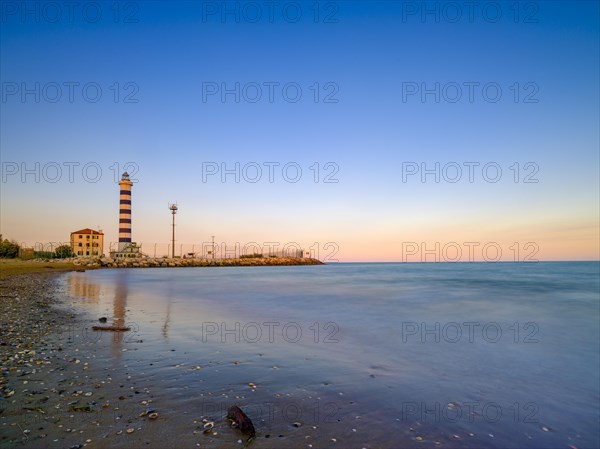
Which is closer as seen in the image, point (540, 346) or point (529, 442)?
point (529, 442)

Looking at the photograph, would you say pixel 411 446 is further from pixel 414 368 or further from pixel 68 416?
pixel 68 416

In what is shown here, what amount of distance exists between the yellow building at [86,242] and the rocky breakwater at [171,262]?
19766mm

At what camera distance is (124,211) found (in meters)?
89.4

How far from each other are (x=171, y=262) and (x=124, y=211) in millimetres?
18610

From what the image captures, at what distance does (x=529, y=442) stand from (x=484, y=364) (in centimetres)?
443

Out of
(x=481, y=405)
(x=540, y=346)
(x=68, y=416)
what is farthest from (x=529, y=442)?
(x=540, y=346)

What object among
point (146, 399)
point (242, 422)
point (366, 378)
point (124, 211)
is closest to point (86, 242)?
point (124, 211)

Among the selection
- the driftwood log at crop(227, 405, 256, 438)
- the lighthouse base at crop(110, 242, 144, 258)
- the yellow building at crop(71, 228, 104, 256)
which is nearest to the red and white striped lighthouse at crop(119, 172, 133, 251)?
the lighthouse base at crop(110, 242, 144, 258)

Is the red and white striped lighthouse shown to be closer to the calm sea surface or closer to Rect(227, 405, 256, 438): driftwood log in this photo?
the calm sea surface

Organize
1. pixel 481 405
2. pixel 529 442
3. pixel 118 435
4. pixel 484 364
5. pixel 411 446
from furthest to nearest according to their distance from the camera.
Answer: pixel 484 364 < pixel 481 405 < pixel 529 442 < pixel 411 446 < pixel 118 435

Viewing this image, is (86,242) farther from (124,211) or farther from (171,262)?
(171,262)

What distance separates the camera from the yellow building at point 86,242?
104375mm

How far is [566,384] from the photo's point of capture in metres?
8.34

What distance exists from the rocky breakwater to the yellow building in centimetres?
1977
